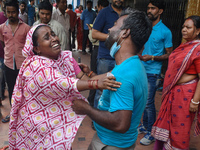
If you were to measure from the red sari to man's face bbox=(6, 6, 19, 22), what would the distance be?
8.44 feet

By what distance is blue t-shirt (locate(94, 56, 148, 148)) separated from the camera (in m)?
1.34

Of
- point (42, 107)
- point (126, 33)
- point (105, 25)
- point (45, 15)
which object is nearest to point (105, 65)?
point (105, 25)

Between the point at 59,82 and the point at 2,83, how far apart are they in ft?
11.5

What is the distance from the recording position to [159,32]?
3105 millimetres

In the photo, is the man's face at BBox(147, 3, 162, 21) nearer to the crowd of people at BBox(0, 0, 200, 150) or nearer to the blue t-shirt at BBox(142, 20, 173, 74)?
the crowd of people at BBox(0, 0, 200, 150)

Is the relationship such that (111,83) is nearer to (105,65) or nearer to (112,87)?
(112,87)

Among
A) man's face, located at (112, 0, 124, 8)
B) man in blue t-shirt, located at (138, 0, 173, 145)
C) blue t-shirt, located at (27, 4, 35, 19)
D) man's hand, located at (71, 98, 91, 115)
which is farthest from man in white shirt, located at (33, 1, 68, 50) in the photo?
blue t-shirt, located at (27, 4, 35, 19)

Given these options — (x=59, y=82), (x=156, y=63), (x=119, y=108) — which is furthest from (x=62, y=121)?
(x=156, y=63)

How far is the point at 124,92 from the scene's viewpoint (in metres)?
1.33

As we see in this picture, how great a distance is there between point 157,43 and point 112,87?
2.02 meters

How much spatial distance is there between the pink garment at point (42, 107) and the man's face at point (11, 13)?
1836 millimetres

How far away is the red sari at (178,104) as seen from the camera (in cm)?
245

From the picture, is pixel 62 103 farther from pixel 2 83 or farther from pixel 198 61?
pixel 2 83

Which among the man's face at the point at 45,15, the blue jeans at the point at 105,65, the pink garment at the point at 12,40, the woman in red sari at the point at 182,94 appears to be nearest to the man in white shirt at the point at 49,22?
the man's face at the point at 45,15
